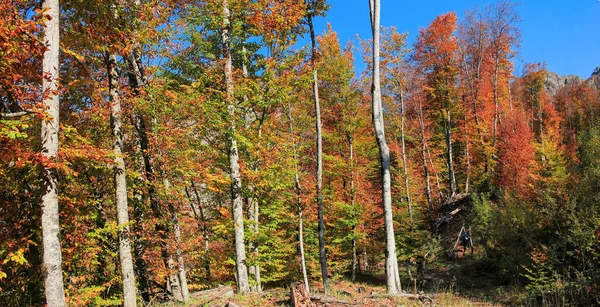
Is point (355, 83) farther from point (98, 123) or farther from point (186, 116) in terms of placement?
point (98, 123)

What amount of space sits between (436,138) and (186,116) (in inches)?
889

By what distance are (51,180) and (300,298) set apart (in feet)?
16.6

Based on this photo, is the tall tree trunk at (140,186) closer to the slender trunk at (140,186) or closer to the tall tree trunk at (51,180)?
the slender trunk at (140,186)

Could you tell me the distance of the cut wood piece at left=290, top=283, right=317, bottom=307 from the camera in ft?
21.8

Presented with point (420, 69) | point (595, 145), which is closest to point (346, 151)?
point (420, 69)

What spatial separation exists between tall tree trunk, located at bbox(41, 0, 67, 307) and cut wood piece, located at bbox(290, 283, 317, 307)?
4.08 meters

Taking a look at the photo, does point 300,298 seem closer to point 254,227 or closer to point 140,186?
point 140,186

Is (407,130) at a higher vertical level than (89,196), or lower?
higher

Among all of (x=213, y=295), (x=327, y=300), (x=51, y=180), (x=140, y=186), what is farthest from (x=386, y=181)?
(x=51, y=180)

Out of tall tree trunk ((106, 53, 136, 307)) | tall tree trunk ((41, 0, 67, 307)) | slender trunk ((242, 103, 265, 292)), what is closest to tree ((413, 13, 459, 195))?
slender trunk ((242, 103, 265, 292))

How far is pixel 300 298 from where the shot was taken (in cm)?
683

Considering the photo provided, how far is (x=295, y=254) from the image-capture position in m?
18.5

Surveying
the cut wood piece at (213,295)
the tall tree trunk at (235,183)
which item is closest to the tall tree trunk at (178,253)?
the tall tree trunk at (235,183)

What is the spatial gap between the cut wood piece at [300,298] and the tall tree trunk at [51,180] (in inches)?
160
